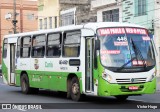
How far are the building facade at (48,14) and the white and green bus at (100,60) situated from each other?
37.4 meters

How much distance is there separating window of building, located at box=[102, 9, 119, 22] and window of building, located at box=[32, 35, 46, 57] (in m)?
22.2

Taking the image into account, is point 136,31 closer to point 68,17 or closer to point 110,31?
point 110,31

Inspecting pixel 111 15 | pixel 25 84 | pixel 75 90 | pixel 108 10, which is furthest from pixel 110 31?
pixel 108 10

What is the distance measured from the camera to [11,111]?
48.2 ft

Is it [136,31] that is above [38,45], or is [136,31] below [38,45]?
above

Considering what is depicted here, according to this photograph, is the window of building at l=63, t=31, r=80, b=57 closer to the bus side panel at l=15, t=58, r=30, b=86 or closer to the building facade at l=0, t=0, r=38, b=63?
the bus side panel at l=15, t=58, r=30, b=86

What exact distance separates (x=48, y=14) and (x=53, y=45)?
40412mm

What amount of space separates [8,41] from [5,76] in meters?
1.94

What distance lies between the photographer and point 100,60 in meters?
16.0

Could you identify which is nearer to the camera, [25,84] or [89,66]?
[89,66]

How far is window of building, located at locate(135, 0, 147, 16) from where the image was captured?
38469 millimetres

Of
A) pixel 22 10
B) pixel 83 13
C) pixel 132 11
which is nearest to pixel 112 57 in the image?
pixel 132 11

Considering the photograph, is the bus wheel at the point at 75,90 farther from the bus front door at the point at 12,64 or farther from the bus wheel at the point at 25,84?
the bus front door at the point at 12,64

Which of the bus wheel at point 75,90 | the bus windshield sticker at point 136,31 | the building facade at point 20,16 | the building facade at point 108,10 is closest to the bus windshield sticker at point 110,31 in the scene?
the bus windshield sticker at point 136,31
